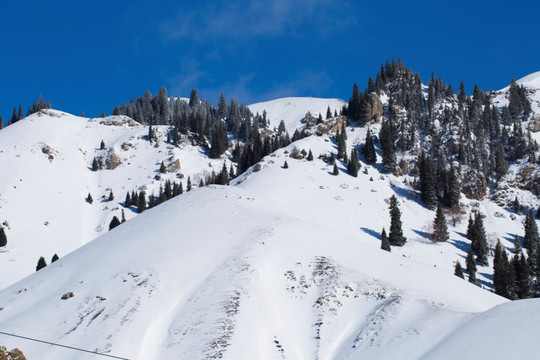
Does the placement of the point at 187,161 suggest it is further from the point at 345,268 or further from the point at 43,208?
the point at 345,268

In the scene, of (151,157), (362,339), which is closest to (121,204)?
(151,157)

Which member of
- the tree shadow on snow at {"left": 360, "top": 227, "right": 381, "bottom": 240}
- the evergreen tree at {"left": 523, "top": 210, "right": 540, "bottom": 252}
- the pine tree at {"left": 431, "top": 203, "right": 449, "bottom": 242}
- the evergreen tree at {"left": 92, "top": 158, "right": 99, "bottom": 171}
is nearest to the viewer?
the tree shadow on snow at {"left": 360, "top": 227, "right": 381, "bottom": 240}

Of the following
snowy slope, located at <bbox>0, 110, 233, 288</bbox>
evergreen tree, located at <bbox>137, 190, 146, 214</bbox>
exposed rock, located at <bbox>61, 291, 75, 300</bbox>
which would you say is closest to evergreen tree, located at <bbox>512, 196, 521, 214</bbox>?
snowy slope, located at <bbox>0, 110, 233, 288</bbox>

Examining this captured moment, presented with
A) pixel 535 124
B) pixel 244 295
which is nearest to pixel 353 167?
pixel 244 295

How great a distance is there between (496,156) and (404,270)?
92.8 metres

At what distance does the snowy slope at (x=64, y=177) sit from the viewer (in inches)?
2795

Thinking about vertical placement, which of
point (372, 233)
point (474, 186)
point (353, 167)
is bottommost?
point (372, 233)

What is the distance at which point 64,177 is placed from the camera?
9819 centimetres

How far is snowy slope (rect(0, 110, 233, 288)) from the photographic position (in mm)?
71000

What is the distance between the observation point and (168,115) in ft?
582

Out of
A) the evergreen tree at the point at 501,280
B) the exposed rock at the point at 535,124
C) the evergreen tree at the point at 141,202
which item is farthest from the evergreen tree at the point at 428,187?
the evergreen tree at the point at 141,202

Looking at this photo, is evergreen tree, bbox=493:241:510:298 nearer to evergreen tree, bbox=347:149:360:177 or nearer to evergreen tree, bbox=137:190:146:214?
evergreen tree, bbox=347:149:360:177

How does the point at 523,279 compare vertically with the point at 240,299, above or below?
below

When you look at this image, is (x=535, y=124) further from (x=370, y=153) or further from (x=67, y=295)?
(x=67, y=295)
